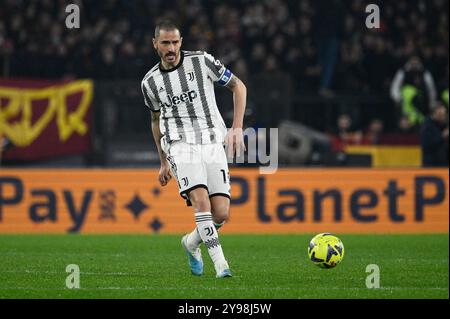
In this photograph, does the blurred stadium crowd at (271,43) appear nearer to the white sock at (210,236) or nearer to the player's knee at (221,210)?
the player's knee at (221,210)

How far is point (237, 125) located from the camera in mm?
8961

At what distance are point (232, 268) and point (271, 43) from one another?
10.8m

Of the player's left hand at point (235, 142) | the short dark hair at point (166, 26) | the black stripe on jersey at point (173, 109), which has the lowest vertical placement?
the player's left hand at point (235, 142)

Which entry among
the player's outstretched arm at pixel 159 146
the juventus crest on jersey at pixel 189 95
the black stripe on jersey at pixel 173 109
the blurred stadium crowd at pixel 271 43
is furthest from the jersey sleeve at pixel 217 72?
the blurred stadium crowd at pixel 271 43

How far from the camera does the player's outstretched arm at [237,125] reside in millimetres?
8617

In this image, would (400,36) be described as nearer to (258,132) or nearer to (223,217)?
(258,132)

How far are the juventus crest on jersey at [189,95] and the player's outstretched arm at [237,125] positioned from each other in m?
0.11

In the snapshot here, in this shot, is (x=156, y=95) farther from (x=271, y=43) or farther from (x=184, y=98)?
(x=271, y=43)

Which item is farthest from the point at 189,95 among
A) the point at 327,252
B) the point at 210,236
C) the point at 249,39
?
the point at 249,39

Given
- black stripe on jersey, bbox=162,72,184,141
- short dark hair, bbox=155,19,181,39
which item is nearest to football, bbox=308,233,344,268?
black stripe on jersey, bbox=162,72,184,141

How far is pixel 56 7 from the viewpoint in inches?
809

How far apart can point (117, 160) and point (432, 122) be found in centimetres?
556

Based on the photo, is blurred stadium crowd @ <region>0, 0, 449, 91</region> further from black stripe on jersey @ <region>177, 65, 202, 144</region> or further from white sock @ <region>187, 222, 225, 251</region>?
white sock @ <region>187, 222, 225, 251</region>

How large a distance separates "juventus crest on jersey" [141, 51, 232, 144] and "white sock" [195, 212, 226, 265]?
725 millimetres
